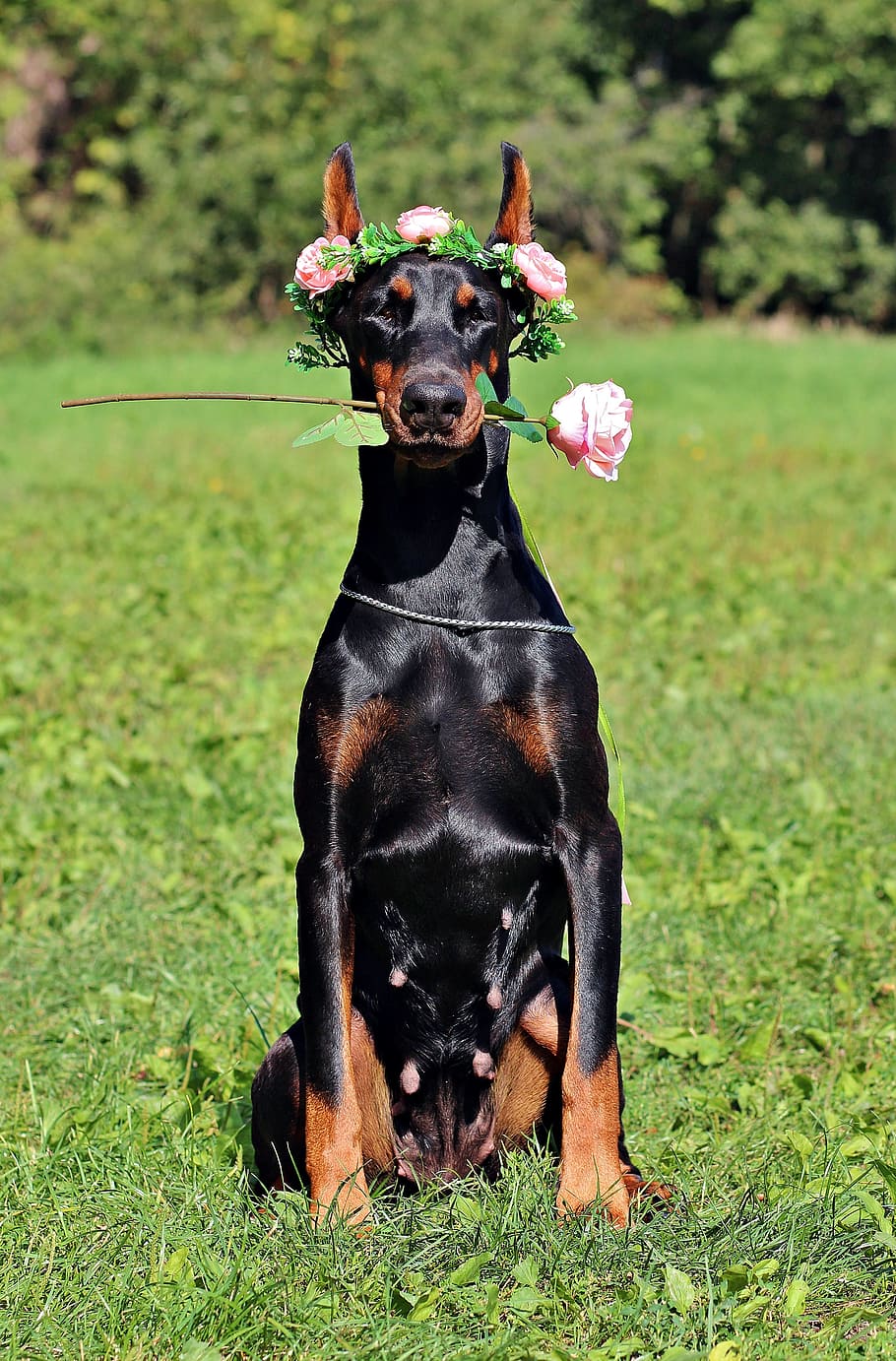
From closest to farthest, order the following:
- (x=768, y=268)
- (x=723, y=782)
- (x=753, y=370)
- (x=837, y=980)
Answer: (x=837, y=980)
(x=723, y=782)
(x=753, y=370)
(x=768, y=268)

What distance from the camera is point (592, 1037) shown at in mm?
2920

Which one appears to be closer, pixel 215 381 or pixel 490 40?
pixel 215 381

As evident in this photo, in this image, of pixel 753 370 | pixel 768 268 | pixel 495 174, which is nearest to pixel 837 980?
pixel 753 370

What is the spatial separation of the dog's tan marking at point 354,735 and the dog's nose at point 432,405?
529 millimetres

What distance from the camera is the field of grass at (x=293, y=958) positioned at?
8.82 feet

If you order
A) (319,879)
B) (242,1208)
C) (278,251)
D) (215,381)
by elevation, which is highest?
(278,251)

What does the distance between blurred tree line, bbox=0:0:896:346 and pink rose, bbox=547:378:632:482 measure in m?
22.1

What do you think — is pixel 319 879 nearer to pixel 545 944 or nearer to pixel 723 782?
pixel 545 944

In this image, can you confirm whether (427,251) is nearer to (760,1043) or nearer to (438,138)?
(760,1043)

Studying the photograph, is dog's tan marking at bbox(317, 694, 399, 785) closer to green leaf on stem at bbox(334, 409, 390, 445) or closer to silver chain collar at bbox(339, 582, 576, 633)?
silver chain collar at bbox(339, 582, 576, 633)

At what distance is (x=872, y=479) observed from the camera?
12164 millimetres

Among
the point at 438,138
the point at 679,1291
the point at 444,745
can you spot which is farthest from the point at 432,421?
A: the point at 438,138

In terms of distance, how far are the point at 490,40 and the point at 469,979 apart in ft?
102

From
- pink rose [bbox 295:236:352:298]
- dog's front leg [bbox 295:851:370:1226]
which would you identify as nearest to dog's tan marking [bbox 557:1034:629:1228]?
dog's front leg [bbox 295:851:370:1226]
